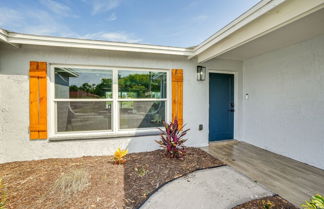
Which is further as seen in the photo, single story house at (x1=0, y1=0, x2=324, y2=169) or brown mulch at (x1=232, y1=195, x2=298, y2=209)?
single story house at (x1=0, y1=0, x2=324, y2=169)

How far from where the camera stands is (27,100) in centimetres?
293

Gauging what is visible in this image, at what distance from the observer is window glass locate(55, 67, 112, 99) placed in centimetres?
319

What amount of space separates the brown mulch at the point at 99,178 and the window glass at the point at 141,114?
Result: 2.41 feet

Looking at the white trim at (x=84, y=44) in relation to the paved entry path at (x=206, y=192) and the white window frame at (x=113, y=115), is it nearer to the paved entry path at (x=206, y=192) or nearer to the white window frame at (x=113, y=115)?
the white window frame at (x=113, y=115)

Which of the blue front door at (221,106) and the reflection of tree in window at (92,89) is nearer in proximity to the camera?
the reflection of tree in window at (92,89)

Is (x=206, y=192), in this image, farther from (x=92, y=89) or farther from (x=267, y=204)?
(x=92, y=89)

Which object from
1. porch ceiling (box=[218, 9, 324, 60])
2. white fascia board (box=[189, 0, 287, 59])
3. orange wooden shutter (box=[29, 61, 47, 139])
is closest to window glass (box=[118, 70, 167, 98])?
white fascia board (box=[189, 0, 287, 59])

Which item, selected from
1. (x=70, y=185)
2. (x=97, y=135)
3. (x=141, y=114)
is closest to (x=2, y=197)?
(x=70, y=185)

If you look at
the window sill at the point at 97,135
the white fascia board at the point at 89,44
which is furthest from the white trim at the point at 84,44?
the window sill at the point at 97,135

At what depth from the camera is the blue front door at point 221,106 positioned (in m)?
4.23

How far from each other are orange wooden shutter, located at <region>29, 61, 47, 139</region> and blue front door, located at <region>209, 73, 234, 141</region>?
13.6 ft

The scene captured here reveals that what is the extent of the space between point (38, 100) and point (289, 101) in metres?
5.56

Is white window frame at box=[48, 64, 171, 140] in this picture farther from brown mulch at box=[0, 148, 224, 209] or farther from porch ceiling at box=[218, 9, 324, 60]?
porch ceiling at box=[218, 9, 324, 60]

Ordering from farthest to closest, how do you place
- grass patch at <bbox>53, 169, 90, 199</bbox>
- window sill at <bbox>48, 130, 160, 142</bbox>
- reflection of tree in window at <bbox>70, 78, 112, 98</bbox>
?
1. reflection of tree in window at <bbox>70, 78, 112, 98</bbox>
2. window sill at <bbox>48, 130, 160, 142</bbox>
3. grass patch at <bbox>53, 169, 90, 199</bbox>
